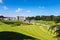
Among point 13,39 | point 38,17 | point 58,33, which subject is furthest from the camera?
point 38,17

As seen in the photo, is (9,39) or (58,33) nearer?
(58,33)

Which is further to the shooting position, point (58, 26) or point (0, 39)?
point (0, 39)

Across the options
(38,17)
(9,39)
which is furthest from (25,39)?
(38,17)

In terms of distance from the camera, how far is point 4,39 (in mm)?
22859

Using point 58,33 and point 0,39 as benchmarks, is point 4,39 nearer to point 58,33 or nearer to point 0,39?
point 0,39

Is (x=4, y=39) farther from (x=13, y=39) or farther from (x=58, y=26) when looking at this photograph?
(x=58, y=26)

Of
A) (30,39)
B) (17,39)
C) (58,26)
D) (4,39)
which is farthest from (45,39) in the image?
(58,26)

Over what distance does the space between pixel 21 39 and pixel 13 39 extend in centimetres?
122

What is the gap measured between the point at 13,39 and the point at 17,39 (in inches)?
36.7

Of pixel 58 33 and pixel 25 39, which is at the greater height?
pixel 58 33

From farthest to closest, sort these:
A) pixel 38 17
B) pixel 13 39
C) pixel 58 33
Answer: pixel 38 17 → pixel 13 39 → pixel 58 33

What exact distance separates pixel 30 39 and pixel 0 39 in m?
4.61

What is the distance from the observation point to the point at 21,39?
22531 mm

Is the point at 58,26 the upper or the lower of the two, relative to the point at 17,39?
upper
